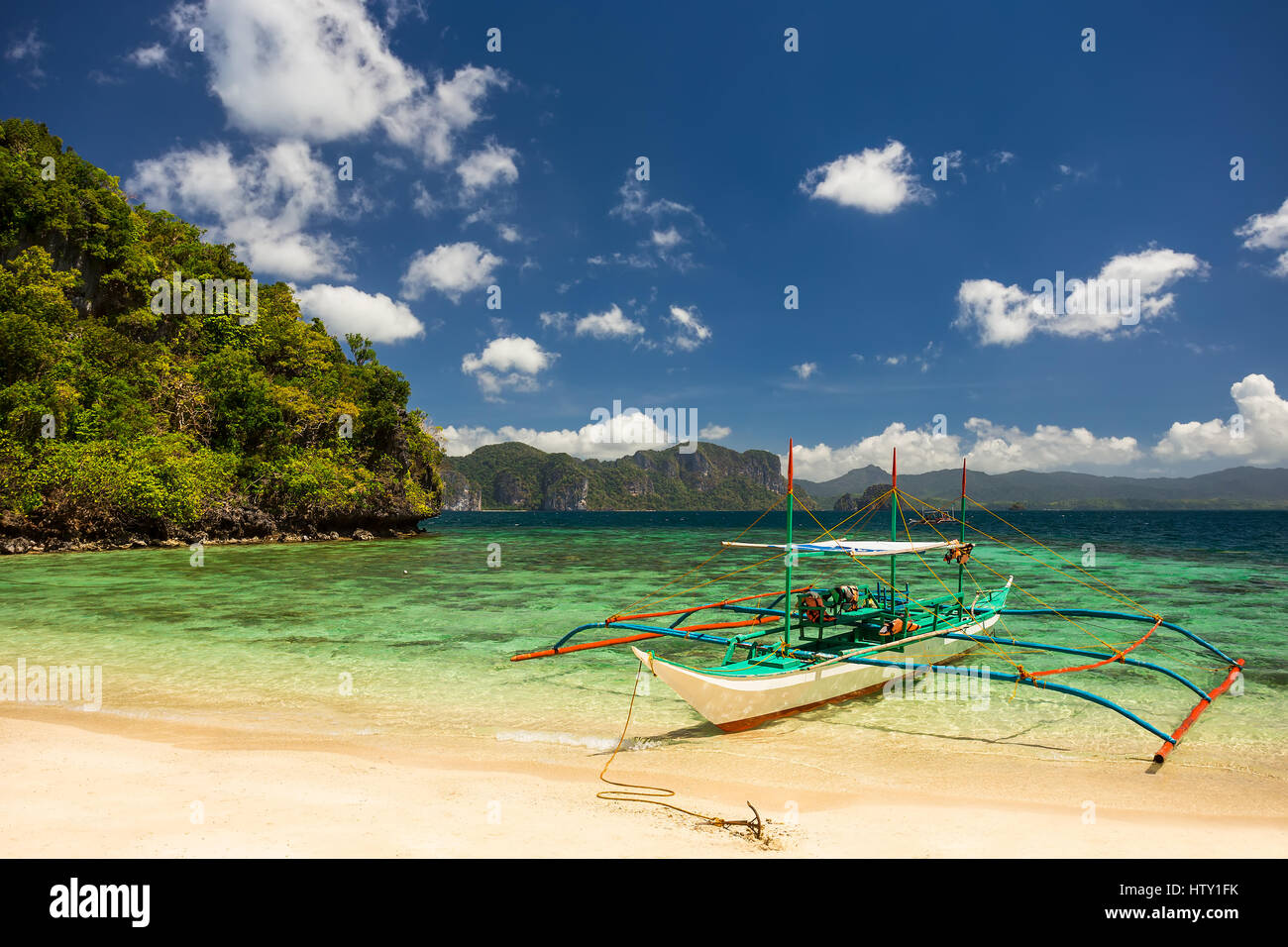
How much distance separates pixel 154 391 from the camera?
126 ft

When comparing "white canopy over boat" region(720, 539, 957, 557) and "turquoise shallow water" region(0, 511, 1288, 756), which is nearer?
"turquoise shallow water" region(0, 511, 1288, 756)

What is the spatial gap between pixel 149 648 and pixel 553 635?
8.20 meters

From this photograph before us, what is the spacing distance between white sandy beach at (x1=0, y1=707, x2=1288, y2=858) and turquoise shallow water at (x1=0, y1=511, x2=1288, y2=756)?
2.96ft

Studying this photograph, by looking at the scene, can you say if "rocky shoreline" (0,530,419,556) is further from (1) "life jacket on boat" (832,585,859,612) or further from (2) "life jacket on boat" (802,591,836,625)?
(1) "life jacket on boat" (832,585,859,612)

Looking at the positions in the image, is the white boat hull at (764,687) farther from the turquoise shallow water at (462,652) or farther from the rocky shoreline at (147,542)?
the rocky shoreline at (147,542)

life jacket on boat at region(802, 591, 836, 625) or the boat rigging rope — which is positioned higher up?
life jacket on boat at region(802, 591, 836, 625)

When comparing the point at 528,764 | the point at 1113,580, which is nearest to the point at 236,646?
the point at 528,764

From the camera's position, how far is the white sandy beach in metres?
4.75

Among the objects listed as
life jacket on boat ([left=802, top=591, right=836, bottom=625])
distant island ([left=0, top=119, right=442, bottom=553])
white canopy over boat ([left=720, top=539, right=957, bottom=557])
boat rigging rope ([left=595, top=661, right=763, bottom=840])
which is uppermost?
distant island ([left=0, top=119, right=442, bottom=553])

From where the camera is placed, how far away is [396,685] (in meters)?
10.7

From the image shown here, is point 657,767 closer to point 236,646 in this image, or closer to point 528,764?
point 528,764

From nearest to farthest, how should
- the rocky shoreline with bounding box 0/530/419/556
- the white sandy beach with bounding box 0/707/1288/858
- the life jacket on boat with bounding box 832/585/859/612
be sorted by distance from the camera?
the white sandy beach with bounding box 0/707/1288/858, the life jacket on boat with bounding box 832/585/859/612, the rocky shoreline with bounding box 0/530/419/556

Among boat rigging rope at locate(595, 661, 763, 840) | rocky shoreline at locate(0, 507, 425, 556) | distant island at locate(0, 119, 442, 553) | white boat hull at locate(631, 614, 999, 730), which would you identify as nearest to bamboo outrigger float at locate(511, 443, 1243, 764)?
white boat hull at locate(631, 614, 999, 730)

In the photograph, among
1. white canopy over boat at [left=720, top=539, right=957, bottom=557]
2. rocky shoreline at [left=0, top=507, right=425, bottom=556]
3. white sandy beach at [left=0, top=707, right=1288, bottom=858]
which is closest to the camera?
white sandy beach at [left=0, top=707, right=1288, bottom=858]
